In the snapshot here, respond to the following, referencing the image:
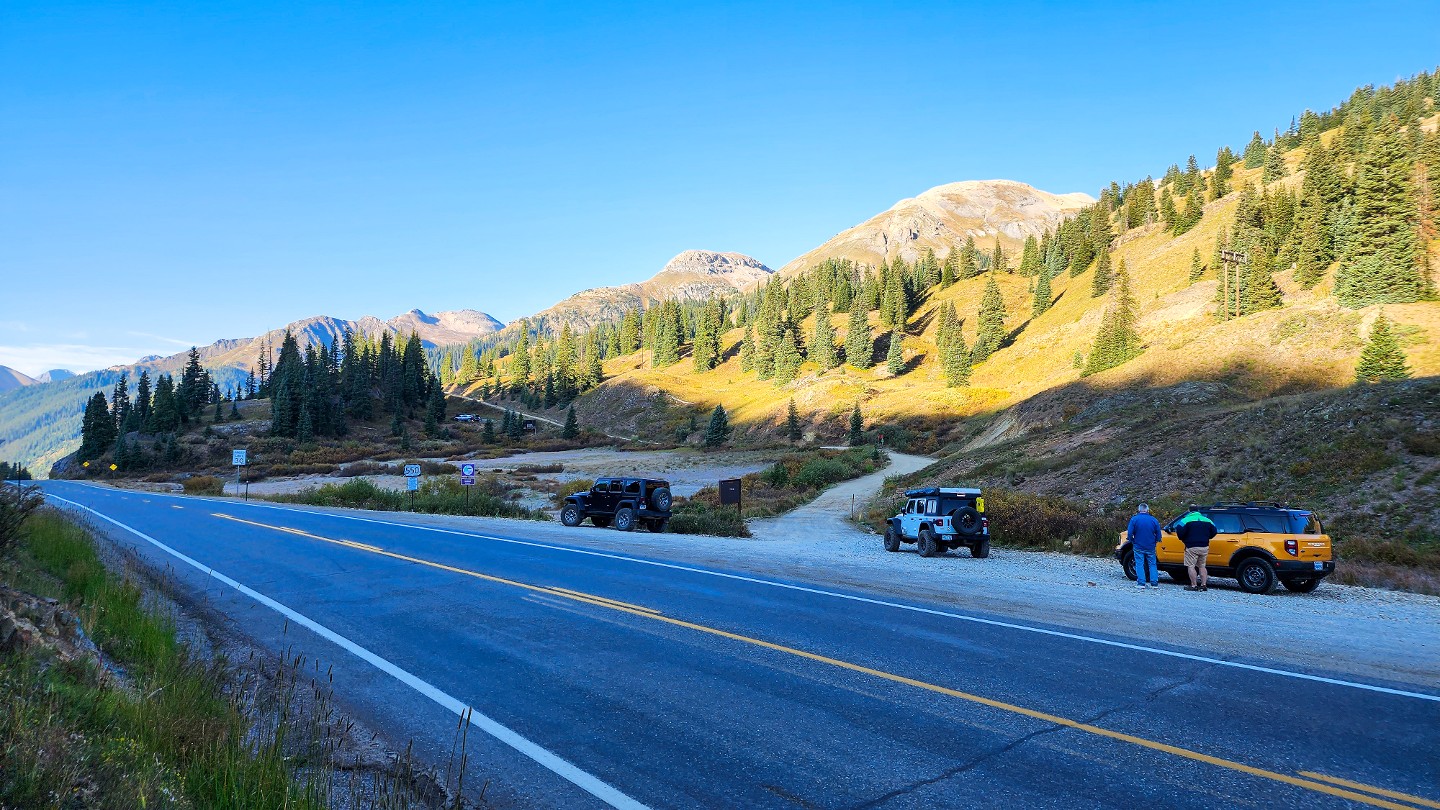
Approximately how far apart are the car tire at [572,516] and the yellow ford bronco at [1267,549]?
19.7 m

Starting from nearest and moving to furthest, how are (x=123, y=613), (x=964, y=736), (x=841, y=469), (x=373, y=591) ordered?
(x=964, y=736) < (x=123, y=613) < (x=373, y=591) < (x=841, y=469)

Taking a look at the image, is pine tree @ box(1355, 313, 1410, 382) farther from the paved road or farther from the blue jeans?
the paved road

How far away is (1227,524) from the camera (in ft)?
47.2

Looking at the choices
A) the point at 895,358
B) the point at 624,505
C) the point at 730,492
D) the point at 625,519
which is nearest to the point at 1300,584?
the point at 730,492

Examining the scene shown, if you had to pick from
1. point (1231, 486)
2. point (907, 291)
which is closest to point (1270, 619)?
point (1231, 486)

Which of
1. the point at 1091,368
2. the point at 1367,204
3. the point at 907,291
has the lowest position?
the point at 1091,368

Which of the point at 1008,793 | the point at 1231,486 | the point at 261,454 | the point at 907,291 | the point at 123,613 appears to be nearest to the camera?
the point at 1008,793

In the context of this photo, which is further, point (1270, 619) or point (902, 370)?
point (902, 370)

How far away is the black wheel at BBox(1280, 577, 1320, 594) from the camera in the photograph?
13.5 meters

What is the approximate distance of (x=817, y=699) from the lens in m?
6.29

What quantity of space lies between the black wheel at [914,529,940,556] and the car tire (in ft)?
43.1

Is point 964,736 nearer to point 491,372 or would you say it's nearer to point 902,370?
point 902,370

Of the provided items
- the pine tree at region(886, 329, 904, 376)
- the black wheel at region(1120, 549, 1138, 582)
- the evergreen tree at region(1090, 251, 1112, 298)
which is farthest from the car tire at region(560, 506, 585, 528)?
the evergreen tree at region(1090, 251, 1112, 298)

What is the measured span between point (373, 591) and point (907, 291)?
15317 centimetres
